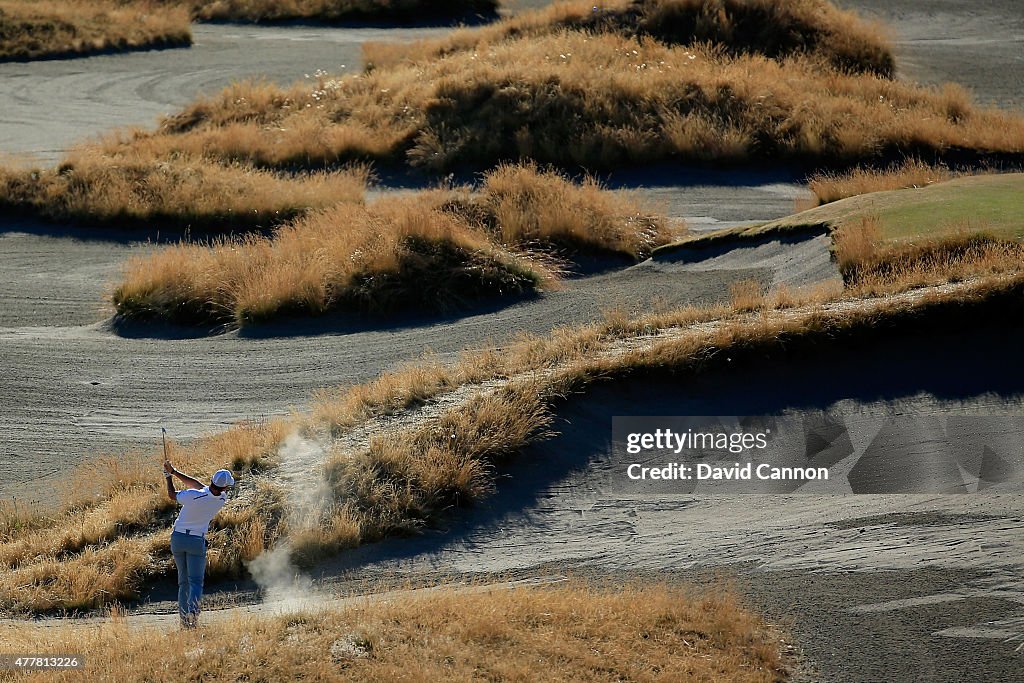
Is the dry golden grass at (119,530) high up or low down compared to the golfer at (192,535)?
down

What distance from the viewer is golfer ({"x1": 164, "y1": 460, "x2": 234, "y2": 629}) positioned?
8.46 metres

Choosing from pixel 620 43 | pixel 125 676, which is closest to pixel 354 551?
pixel 125 676

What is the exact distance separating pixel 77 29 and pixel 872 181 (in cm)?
3299

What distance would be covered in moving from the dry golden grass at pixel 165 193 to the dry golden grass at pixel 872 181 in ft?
30.5

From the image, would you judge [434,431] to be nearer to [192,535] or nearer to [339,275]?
[192,535]

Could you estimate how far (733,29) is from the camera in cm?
3259

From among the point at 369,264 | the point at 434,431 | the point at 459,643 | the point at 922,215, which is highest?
the point at 922,215

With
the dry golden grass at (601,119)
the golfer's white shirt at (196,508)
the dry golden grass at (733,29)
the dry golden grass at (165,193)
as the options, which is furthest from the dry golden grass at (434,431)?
the dry golden grass at (733,29)

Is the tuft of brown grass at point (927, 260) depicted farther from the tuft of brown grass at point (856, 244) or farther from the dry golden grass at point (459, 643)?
the dry golden grass at point (459, 643)

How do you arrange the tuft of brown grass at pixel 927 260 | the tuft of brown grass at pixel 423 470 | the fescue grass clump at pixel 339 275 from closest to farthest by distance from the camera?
the tuft of brown grass at pixel 423 470
the tuft of brown grass at pixel 927 260
the fescue grass clump at pixel 339 275

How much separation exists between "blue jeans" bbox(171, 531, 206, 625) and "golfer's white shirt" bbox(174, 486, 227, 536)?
6cm

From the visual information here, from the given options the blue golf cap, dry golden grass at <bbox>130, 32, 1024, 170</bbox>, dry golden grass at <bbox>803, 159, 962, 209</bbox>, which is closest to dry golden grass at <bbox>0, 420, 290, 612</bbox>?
the blue golf cap

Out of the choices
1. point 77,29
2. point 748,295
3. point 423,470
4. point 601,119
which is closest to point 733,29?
point 601,119

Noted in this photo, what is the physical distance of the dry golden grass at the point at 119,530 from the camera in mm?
10203
